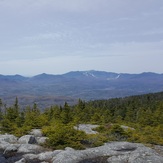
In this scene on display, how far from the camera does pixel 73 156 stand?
22391mm

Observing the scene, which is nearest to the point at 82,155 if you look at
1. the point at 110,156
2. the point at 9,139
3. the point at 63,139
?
the point at 110,156

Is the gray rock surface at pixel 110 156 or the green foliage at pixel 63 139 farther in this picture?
the green foliage at pixel 63 139

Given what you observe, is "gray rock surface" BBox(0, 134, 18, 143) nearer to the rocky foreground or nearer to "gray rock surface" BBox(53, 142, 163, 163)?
the rocky foreground

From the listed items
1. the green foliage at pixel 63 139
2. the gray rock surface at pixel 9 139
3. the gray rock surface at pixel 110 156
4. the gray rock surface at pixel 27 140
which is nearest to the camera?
the gray rock surface at pixel 110 156

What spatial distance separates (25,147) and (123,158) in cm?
1209

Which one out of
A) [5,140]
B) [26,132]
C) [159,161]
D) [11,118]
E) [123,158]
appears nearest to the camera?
[159,161]

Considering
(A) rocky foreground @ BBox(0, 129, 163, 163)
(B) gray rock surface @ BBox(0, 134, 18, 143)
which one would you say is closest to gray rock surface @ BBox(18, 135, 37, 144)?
(B) gray rock surface @ BBox(0, 134, 18, 143)

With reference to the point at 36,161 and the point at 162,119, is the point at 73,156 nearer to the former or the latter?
the point at 36,161

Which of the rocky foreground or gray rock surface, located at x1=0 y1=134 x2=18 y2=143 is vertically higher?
the rocky foreground

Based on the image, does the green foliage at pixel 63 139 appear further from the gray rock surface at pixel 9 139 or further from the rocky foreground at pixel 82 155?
the gray rock surface at pixel 9 139

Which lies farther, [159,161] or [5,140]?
[5,140]

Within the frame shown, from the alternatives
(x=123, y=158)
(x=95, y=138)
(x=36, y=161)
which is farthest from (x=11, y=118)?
(x=123, y=158)

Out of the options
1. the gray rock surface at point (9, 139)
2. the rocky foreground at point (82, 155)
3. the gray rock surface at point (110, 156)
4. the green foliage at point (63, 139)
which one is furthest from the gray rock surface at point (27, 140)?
the gray rock surface at point (110, 156)

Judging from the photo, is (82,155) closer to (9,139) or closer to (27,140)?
(27,140)
